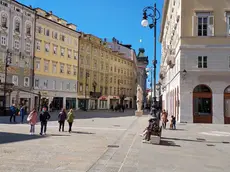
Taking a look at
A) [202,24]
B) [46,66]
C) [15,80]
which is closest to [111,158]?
[202,24]

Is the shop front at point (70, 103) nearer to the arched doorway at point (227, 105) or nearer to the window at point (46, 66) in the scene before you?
the window at point (46, 66)

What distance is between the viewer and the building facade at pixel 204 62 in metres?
28.4

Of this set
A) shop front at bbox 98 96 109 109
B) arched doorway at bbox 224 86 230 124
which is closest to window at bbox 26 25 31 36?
shop front at bbox 98 96 109 109

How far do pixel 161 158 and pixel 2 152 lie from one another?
5571mm

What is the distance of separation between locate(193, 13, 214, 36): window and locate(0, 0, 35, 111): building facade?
84.7 feet

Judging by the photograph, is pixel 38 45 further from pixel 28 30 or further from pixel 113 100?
pixel 113 100

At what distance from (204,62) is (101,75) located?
4838 centimetres

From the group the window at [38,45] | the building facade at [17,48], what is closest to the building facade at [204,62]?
the building facade at [17,48]

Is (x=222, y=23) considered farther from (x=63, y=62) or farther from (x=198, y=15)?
(x=63, y=62)

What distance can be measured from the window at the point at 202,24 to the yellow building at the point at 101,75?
39.0 m

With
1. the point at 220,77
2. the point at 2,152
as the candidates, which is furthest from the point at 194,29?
the point at 2,152

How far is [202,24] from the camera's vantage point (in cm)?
2873

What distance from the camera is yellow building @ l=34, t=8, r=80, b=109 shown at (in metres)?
52.3

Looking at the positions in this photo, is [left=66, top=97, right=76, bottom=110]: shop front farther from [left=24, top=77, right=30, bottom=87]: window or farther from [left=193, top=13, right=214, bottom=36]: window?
[left=193, top=13, right=214, bottom=36]: window
